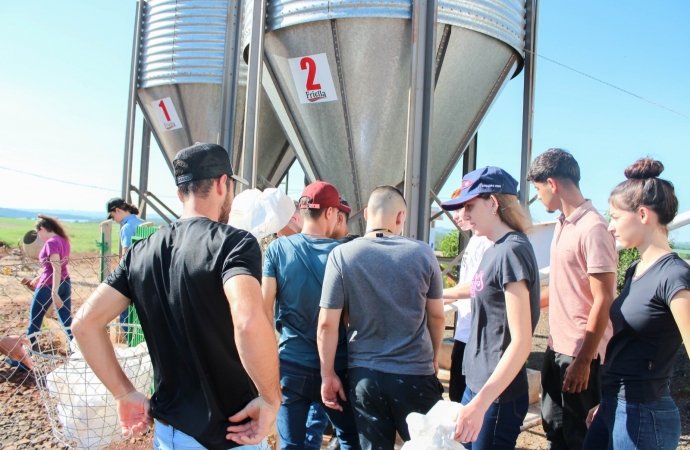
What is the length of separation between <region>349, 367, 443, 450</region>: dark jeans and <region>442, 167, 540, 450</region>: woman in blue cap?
0.19 metres

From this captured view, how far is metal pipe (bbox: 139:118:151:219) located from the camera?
25.1 feet

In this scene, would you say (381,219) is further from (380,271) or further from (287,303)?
(287,303)

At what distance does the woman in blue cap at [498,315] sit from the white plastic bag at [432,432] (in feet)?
0.09

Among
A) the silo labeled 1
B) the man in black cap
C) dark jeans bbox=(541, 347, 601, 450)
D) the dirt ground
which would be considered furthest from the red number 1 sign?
dark jeans bbox=(541, 347, 601, 450)

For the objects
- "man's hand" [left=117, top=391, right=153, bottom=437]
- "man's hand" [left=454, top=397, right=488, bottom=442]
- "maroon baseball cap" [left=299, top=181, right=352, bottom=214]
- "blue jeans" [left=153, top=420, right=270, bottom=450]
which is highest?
"maroon baseball cap" [left=299, top=181, right=352, bottom=214]

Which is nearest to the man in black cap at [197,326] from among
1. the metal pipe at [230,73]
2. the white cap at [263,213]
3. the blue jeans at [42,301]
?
the white cap at [263,213]

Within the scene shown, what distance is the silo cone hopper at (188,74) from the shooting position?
22.8ft

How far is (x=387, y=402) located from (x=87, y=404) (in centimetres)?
136

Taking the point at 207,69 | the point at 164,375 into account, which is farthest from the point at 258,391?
the point at 207,69

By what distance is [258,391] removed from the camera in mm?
1494

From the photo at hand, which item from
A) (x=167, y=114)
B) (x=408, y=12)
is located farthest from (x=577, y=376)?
(x=167, y=114)

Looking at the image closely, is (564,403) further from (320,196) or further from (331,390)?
(320,196)

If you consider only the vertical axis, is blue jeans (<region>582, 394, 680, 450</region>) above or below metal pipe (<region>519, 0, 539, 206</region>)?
below

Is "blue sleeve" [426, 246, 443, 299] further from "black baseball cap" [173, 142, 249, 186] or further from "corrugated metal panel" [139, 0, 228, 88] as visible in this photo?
"corrugated metal panel" [139, 0, 228, 88]
